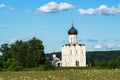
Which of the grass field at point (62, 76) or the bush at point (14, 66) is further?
the bush at point (14, 66)

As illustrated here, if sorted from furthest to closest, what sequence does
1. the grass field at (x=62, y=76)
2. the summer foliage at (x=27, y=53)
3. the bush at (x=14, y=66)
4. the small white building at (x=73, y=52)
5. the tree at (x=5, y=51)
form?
the small white building at (x=73, y=52) < the tree at (x=5, y=51) < the summer foliage at (x=27, y=53) < the bush at (x=14, y=66) < the grass field at (x=62, y=76)

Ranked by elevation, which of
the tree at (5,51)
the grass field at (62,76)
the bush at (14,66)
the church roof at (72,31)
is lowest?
the bush at (14,66)

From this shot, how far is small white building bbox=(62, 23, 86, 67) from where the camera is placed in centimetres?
12731

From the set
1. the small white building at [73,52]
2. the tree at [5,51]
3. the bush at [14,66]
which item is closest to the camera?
the bush at [14,66]

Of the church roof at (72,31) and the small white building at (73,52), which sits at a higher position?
the church roof at (72,31)

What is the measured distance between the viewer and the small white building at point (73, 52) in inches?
5012

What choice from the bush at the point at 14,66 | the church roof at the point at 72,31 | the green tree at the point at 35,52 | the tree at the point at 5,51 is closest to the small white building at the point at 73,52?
the church roof at the point at 72,31

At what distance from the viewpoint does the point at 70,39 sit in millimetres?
126750

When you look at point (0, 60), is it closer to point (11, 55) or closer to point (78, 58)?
point (11, 55)

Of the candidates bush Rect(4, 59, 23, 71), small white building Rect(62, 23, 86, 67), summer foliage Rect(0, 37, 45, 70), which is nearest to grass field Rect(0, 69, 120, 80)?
bush Rect(4, 59, 23, 71)

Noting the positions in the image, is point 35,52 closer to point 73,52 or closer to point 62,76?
point 73,52

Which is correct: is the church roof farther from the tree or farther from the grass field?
the grass field

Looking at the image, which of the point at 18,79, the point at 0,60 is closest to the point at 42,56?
the point at 0,60

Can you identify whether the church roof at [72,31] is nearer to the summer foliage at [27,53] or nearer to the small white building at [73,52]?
the small white building at [73,52]
